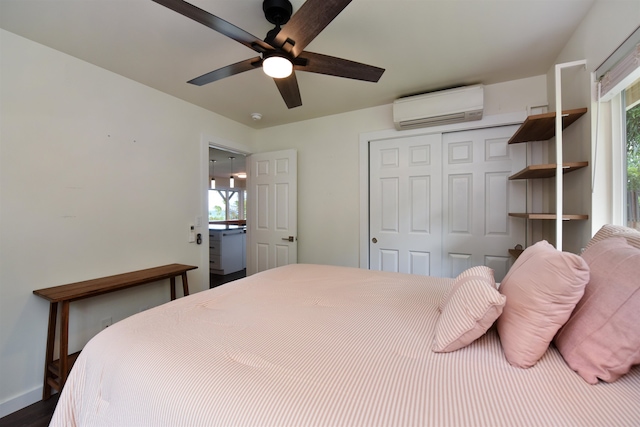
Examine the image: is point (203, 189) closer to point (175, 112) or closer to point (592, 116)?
point (175, 112)

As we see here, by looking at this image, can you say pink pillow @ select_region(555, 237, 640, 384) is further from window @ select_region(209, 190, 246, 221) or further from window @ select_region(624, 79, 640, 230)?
window @ select_region(209, 190, 246, 221)

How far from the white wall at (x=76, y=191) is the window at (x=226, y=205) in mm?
6072

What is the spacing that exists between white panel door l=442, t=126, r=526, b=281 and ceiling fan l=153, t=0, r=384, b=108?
142 centimetres

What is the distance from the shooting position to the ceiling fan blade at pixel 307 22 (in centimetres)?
102

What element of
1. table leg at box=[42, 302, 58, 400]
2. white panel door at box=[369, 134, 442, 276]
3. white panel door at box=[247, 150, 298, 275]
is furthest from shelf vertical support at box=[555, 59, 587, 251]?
table leg at box=[42, 302, 58, 400]

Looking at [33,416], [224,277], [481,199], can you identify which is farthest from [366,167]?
[224,277]

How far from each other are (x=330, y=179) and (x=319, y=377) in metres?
2.50

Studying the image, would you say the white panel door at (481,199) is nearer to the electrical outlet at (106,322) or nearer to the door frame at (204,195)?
the door frame at (204,195)

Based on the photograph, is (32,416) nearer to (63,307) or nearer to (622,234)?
(63,307)

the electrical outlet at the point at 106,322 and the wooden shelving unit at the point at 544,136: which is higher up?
the wooden shelving unit at the point at 544,136

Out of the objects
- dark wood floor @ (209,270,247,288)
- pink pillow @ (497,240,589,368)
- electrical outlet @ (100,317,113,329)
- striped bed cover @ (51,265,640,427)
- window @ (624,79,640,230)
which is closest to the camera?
striped bed cover @ (51,265,640,427)

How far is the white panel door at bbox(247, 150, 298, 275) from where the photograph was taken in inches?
123

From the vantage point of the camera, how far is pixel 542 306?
0.72 m

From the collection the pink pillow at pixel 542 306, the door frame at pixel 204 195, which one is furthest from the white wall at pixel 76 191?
the pink pillow at pixel 542 306
